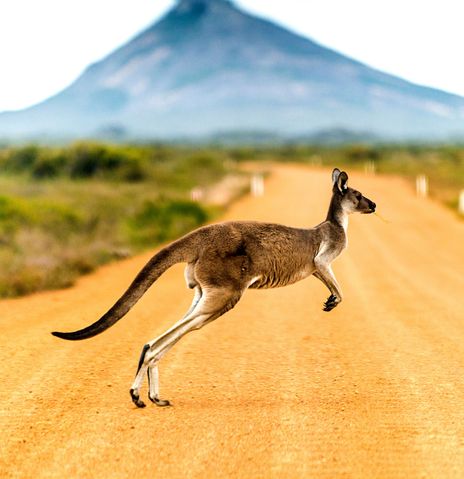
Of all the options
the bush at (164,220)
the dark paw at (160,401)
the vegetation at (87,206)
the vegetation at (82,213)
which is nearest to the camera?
the dark paw at (160,401)

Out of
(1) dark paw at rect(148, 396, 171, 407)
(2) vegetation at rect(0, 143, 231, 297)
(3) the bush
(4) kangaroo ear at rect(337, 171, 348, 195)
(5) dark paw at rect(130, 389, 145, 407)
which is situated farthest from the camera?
(3) the bush

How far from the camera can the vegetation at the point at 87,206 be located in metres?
15.9

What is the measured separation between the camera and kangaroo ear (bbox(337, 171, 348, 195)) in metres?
5.09

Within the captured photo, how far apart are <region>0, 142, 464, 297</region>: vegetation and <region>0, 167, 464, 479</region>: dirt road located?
2595 millimetres

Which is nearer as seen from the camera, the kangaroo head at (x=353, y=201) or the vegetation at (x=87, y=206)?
the kangaroo head at (x=353, y=201)

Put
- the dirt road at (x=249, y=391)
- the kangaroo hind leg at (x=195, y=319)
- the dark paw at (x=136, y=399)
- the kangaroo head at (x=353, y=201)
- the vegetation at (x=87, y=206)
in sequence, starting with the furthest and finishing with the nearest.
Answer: the vegetation at (x=87, y=206) → the dark paw at (x=136, y=399) → the dirt road at (x=249, y=391) → the kangaroo hind leg at (x=195, y=319) → the kangaroo head at (x=353, y=201)

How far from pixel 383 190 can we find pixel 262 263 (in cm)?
3375

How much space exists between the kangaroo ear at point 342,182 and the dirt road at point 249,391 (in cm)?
183

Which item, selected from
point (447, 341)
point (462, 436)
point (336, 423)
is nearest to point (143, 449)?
point (336, 423)

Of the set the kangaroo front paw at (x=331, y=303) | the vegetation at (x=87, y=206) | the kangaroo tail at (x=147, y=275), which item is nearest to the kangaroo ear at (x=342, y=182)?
the kangaroo front paw at (x=331, y=303)

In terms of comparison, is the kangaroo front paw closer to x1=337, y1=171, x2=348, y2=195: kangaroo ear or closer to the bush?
x1=337, y1=171, x2=348, y2=195: kangaroo ear

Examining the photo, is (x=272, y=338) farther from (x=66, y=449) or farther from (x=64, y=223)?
(x=64, y=223)

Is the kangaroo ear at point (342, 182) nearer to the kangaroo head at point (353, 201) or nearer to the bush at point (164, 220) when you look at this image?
the kangaroo head at point (353, 201)

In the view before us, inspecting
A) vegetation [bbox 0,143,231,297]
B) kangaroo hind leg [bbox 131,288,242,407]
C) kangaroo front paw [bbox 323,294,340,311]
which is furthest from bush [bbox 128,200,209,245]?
kangaroo front paw [bbox 323,294,340,311]
